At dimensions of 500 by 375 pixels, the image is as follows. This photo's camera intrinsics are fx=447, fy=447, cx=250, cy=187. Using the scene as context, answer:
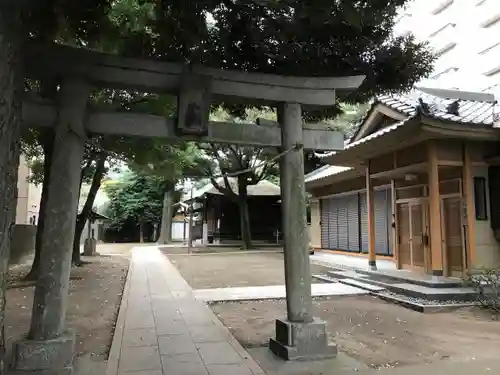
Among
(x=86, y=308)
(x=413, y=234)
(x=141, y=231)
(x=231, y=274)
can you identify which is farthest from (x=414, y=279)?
(x=141, y=231)

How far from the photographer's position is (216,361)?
4918mm

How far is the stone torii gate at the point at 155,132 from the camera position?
4.32 m

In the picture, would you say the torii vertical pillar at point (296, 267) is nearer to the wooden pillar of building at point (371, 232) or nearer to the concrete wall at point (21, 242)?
the wooden pillar of building at point (371, 232)

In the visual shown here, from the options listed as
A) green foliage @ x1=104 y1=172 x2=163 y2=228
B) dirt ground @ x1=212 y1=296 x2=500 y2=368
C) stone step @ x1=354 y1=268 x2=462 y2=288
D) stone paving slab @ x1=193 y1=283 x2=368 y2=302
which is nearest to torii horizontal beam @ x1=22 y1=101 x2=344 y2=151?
dirt ground @ x1=212 y1=296 x2=500 y2=368

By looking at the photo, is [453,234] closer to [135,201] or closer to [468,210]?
[468,210]

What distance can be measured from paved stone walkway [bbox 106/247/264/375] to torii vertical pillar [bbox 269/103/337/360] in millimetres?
528

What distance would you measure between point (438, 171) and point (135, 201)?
30.4 metres

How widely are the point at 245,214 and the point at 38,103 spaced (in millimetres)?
21581

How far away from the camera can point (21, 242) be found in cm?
1744

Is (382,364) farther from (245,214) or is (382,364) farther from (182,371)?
(245,214)

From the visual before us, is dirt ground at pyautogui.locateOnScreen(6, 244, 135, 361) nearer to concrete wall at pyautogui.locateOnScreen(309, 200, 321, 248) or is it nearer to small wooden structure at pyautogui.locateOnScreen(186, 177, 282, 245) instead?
concrete wall at pyautogui.locateOnScreen(309, 200, 321, 248)

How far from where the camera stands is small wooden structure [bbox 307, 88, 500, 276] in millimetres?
9164

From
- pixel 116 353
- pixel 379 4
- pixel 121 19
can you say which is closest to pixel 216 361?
A: pixel 116 353

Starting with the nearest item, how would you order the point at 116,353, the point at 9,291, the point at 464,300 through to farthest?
the point at 116,353, the point at 464,300, the point at 9,291
